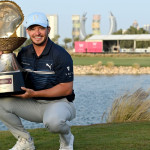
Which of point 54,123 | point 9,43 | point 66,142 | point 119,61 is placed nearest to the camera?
point 54,123

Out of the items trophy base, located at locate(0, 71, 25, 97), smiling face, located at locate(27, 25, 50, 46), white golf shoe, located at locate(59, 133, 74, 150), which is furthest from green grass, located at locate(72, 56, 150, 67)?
trophy base, located at locate(0, 71, 25, 97)

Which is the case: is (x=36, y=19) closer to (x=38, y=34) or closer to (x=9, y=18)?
(x=38, y=34)

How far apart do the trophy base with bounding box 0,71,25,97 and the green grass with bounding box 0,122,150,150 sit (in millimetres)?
Result: 885

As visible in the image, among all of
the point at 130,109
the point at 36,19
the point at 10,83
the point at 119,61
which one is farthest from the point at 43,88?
the point at 119,61

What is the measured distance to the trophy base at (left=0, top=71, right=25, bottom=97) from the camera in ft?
15.9

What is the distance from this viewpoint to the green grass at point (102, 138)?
218 inches

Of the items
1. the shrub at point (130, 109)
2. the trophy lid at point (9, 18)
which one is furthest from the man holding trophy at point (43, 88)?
the shrub at point (130, 109)

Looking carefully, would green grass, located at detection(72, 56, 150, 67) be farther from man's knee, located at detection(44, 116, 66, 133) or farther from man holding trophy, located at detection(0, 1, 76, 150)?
man's knee, located at detection(44, 116, 66, 133)

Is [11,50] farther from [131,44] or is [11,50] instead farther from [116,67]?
[131,44]

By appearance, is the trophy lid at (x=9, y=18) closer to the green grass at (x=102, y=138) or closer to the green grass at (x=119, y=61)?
the green grass at (x=102, y=138)

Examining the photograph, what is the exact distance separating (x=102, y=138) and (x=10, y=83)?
1734 millimetres

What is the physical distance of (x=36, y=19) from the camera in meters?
4.90

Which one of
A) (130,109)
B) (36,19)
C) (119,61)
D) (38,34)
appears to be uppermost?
(36,19)

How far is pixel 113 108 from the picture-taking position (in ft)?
30.5
